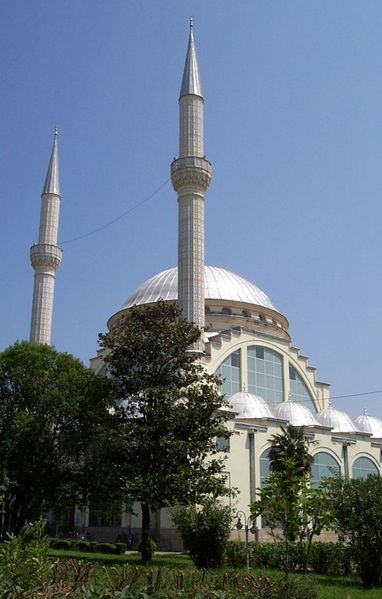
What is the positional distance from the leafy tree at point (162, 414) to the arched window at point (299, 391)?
64.4 ft

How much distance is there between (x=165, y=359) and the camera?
73.6 ft

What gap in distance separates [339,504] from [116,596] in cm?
1414

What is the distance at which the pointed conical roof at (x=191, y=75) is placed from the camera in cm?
3291

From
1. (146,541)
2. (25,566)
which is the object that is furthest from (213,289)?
(25,566)

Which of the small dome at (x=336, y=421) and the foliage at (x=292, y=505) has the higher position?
the small dome at (x=336, y=421)

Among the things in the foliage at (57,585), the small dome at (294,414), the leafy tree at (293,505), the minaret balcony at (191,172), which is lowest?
the foliage at (57,585)

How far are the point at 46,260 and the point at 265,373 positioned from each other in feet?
48.4

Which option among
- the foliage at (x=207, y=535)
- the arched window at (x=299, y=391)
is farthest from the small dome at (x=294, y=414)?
the foliage at (x=207, y=535)

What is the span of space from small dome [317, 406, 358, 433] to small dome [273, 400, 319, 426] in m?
1.93

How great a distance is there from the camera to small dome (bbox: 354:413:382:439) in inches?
1751

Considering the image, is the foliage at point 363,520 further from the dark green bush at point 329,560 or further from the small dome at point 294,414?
the small dome at point 294,414

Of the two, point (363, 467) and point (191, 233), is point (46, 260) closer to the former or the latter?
point (191, 233)

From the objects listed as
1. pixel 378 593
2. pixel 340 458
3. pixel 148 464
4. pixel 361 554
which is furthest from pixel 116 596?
pixel 340 458

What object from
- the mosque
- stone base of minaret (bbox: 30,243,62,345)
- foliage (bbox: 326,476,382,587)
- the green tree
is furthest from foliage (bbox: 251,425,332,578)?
stone base of minaret (bbox: 30,243,62,345)
